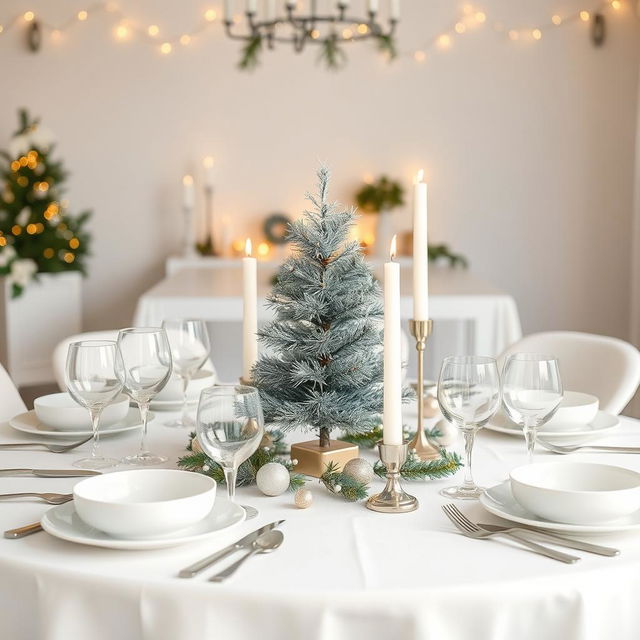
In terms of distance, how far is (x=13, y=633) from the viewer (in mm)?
1055

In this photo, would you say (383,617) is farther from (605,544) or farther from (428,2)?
(428,2)

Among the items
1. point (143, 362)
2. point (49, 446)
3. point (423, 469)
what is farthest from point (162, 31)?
point (423, 469)

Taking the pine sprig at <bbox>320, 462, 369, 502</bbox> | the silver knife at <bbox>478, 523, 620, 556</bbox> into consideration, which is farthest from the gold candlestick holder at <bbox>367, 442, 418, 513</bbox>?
the silver knife at <bbox>478, 523, 620, 556</bbox>

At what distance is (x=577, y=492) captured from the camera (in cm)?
109

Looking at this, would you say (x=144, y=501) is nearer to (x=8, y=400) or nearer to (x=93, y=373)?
(x=93, y=373)

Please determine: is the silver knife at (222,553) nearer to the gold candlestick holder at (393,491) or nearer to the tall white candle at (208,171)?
the gold candlestick holder at (393,491)

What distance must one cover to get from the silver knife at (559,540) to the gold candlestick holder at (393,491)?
119 mm

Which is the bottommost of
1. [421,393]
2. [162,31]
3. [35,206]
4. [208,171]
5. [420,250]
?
[421,393]

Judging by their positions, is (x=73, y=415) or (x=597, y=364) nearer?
(x=73, y=415)

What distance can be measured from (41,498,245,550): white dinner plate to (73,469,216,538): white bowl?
13 millimetres

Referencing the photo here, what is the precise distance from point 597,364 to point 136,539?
1.48 metres

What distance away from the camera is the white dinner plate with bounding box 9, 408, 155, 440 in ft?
5.39

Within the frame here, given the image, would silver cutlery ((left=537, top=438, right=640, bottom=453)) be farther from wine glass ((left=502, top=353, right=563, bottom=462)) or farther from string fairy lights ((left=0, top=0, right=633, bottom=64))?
string fairy lights ((left=0, top=0, right=633, bottom=64))

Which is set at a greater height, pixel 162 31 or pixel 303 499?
pixel 162 31
